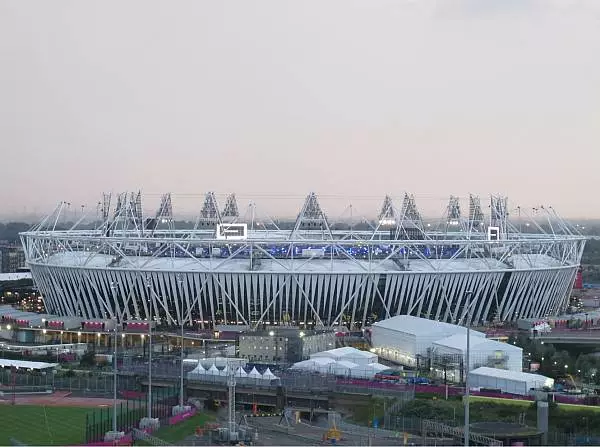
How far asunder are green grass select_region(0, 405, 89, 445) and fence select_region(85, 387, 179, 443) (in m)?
0.76

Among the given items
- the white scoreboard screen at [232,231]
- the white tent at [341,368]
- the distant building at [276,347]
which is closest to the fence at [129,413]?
the white tent at [341,368]

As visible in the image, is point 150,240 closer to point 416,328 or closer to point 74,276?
point 74,276

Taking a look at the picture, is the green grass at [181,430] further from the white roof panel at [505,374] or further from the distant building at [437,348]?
the white roof panel at [505,374]

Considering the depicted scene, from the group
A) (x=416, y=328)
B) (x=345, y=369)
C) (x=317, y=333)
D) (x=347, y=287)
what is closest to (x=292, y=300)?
(x=347, y=287)

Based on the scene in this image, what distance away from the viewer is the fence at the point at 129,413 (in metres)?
58.7

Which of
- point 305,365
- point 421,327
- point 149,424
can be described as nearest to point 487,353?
point 421,327

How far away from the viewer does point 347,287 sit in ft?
349

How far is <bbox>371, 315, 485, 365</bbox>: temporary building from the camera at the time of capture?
282ft

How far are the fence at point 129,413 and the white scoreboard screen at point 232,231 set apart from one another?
4091cm

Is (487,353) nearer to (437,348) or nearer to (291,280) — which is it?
(437,348)

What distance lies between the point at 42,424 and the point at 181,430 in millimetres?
8652

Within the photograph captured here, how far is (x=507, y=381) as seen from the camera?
6994 centimetres

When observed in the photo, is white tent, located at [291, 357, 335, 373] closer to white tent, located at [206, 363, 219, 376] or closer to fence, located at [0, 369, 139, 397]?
white tent, located at [206, 363, 219, 376]

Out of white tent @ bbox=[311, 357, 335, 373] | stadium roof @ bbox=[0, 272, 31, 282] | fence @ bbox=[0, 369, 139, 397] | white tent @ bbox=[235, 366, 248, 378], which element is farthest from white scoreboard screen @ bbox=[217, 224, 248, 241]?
stadium roof @ bbox=[0, 272, 31, 282]
